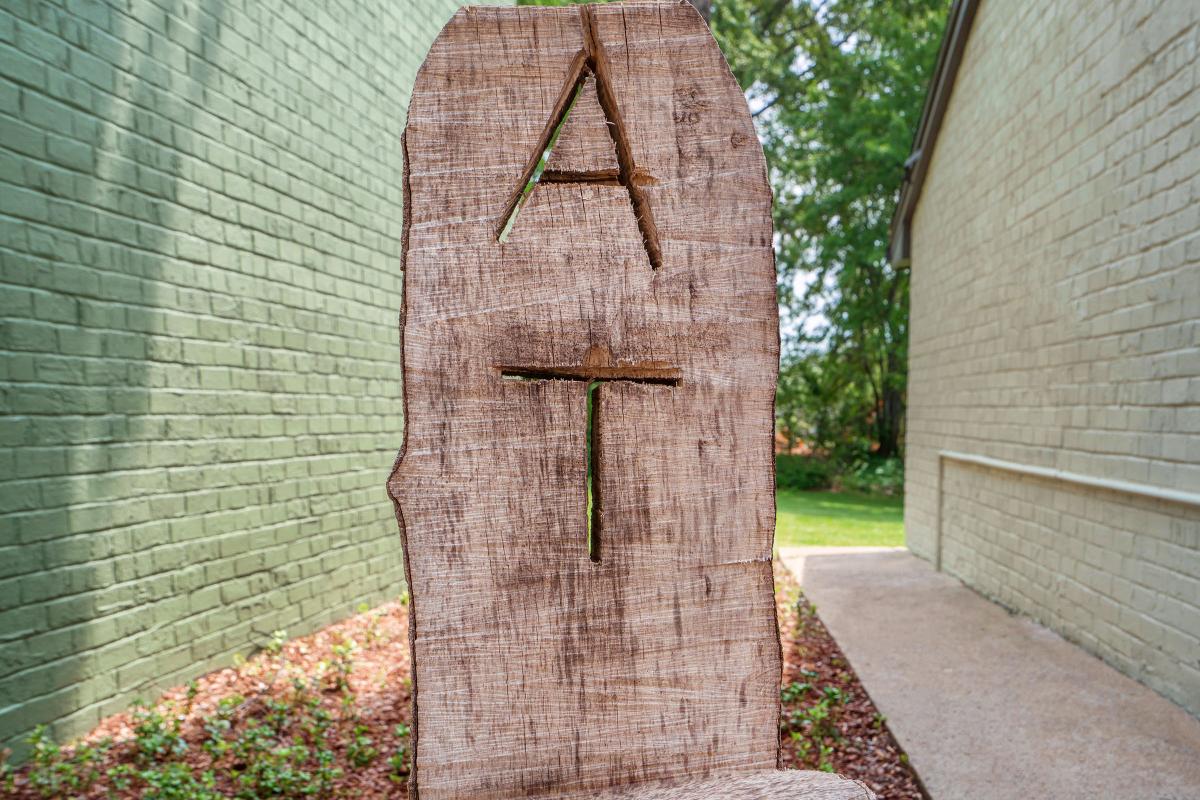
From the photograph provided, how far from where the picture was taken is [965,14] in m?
7.03

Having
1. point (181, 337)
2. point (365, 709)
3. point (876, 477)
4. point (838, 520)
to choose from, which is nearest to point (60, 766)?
point (365, 709)

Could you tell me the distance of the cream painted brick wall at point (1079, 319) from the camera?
3.94 metres

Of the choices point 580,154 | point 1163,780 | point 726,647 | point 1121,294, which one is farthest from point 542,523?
point 1121,294

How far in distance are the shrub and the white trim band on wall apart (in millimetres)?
8466

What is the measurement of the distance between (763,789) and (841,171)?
55.9 feet

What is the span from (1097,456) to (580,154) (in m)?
4.09

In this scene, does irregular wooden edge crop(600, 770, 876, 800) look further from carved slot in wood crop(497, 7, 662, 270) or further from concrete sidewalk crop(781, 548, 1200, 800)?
concrete sidewalk crop(781, 548, 1200, 800)

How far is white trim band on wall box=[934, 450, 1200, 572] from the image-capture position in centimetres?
389

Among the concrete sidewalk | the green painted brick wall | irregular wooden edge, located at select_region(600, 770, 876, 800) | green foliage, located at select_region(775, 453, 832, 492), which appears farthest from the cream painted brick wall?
green foliage, located at select_region(775, 453, 832, 492)

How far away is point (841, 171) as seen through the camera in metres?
17.2

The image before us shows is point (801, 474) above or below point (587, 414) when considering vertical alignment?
below

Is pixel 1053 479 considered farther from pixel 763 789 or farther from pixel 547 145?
pixel 547 145

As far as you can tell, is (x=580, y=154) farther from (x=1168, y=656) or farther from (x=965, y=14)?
(x=965, y=14)

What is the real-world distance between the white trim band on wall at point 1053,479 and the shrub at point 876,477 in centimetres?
847
